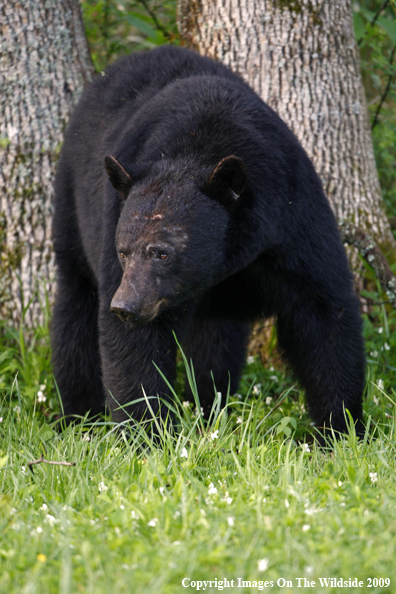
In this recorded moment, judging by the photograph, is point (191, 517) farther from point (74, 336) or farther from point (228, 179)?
point (74, 336)

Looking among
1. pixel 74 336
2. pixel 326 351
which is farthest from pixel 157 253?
pixel 74 336

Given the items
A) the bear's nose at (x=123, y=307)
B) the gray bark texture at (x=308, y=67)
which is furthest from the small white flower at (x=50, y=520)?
the gray bark texture at (x=308, y=67)

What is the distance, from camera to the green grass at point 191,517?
1823 mm

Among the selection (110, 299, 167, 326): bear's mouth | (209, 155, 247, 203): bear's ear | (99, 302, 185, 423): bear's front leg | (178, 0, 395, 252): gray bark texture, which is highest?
(178, 0, 395, 252): gray bark texture

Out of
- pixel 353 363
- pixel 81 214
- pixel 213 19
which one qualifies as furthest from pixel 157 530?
pixel 213 19

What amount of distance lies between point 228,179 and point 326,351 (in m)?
1.14

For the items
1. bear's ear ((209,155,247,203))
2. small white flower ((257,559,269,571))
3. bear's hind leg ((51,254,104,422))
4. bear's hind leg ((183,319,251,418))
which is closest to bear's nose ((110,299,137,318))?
bear's ear ((209,155,247,203))

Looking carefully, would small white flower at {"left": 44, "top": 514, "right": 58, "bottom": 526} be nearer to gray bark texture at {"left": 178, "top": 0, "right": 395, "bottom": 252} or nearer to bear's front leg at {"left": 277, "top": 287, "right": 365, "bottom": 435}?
bear's front leg at {"left": 277, "top": 287, "right": 365, "bottom": 435}

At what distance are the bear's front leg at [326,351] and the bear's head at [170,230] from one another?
62cm

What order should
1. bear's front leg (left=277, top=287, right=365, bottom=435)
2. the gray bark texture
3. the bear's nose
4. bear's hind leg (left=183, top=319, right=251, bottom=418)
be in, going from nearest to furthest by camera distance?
the bear's nose < bear's front leg (left=277, top=287, right=365, bottom=435) < bear's hind leg (left=183, top=319, right=251, bottom=418) < the gray bark texture

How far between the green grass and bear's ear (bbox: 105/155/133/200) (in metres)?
1.17

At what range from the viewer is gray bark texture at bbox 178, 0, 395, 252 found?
15.5 feet

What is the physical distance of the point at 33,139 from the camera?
4922 mm

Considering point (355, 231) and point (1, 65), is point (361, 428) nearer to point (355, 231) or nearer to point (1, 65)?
point (355, 231)
